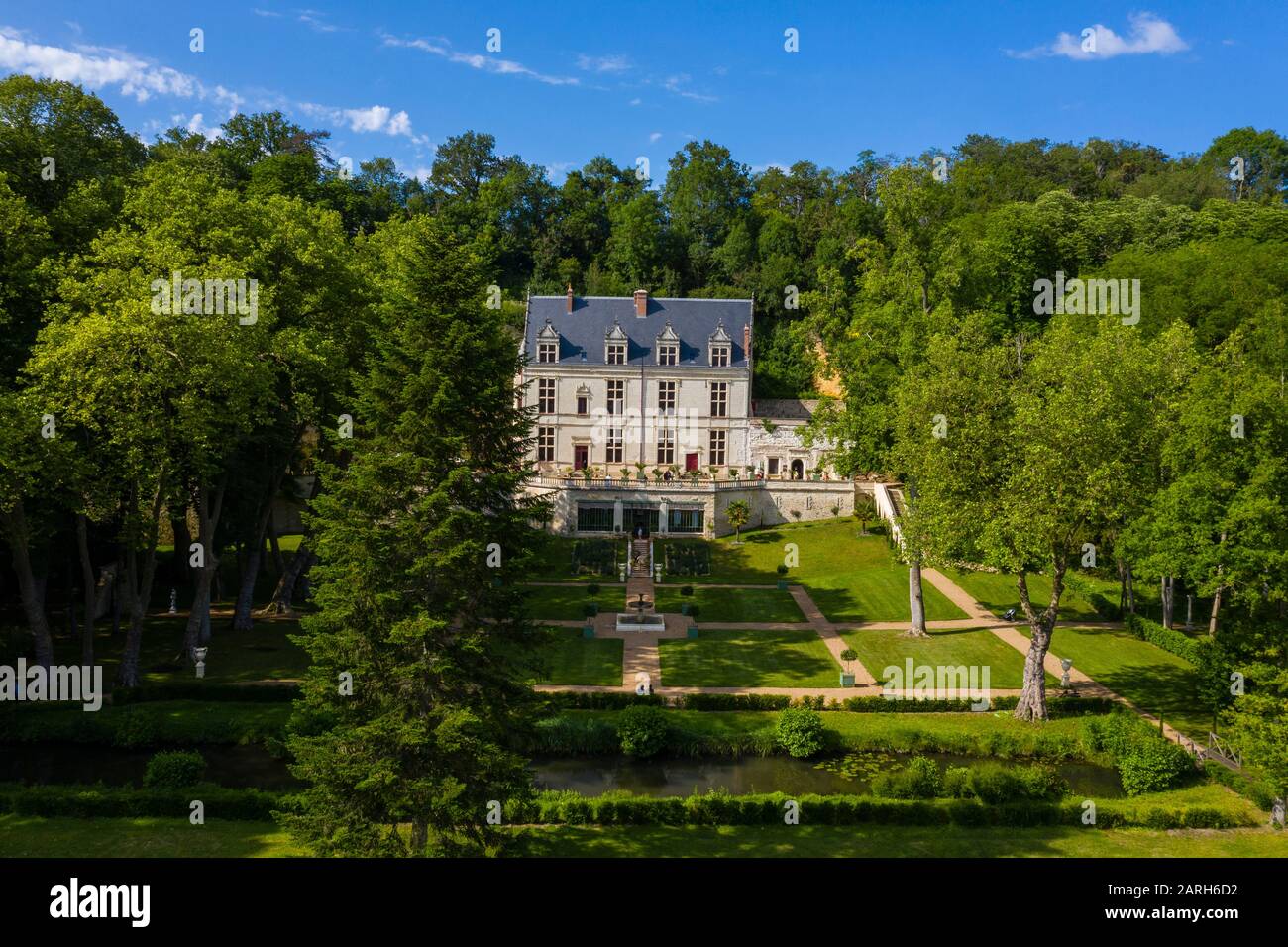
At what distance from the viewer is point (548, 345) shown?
2589 inches

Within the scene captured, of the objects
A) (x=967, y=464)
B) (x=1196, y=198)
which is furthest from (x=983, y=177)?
(x=967, y=464)

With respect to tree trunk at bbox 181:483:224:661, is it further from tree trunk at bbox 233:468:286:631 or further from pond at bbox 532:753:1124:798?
pond at bbox 532:753:1124:798

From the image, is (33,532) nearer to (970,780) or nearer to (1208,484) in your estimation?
(970,780)

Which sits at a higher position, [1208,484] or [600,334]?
[600,334]

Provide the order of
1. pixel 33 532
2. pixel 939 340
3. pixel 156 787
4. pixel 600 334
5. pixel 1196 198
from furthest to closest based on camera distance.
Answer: pixel 1196 198
pixel 600 334
pixel 939 340
pixel 33 532
pixel 156 787

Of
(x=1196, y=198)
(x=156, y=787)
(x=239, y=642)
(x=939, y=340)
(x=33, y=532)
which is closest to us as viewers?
(x=156, y=787)

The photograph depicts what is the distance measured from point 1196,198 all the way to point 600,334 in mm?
60377

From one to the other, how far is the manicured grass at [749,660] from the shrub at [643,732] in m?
5.32

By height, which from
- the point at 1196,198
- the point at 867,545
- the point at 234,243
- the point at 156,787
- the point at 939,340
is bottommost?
the point at 156,787

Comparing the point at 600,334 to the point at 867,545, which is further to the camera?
the point at 600,334

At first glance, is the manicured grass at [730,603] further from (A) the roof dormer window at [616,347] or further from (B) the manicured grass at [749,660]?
(A) the roof dormer window at [616,347]

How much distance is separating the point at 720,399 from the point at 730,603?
21.8m

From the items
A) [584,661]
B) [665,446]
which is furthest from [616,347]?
[584,661]

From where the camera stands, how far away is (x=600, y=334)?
66562 millimetres
